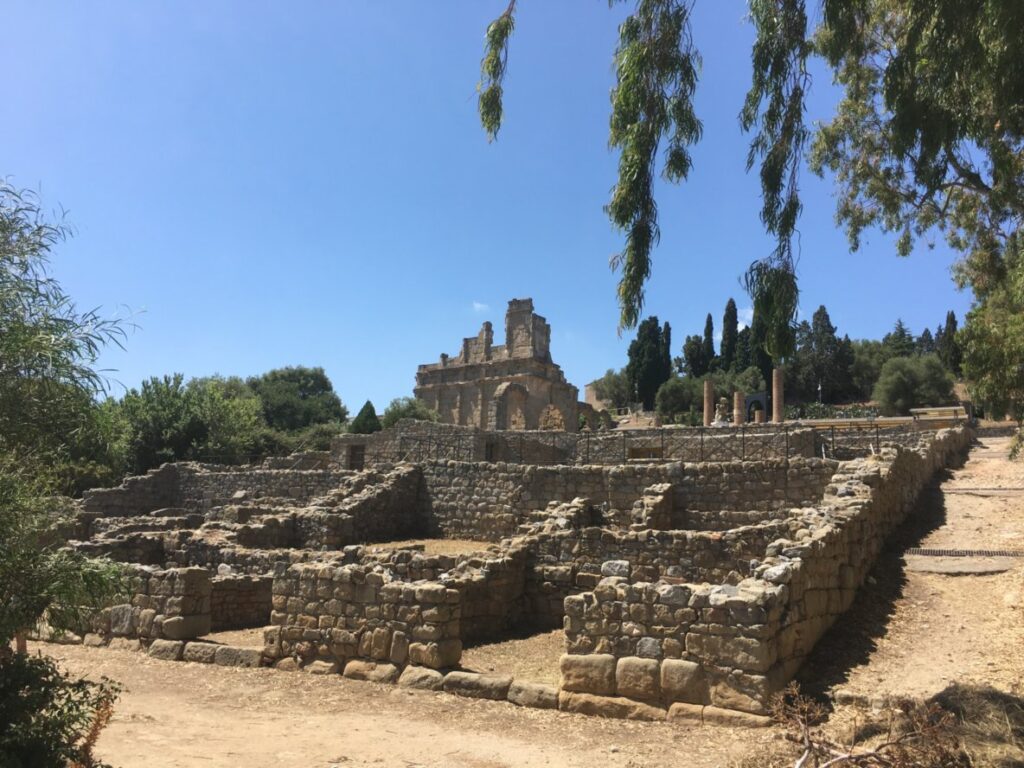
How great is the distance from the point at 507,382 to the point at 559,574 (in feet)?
142

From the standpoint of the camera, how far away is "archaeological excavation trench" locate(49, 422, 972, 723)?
7.35 meters

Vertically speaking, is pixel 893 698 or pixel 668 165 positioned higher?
pixel 668 165

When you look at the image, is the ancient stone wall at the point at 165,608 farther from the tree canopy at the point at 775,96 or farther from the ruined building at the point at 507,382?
the ruined building at the point at 507,382

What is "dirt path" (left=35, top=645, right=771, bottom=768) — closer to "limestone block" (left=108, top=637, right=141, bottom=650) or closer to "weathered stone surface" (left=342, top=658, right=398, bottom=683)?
"weathered stone surface" (left=342, top=658, right=398, bottom=683)

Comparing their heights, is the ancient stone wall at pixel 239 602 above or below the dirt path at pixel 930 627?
below

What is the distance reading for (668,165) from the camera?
334 inches

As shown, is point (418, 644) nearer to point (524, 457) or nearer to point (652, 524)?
point (652, 524)

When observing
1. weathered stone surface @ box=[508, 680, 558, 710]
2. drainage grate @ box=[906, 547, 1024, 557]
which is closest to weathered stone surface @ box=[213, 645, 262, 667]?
weathered stone surface @ box=[508, 680, 558, 710]

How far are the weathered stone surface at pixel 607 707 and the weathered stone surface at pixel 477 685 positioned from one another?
2.40 feet

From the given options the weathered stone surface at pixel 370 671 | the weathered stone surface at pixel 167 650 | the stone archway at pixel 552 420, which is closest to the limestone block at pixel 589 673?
the weathered stone surface at pixel 370 671

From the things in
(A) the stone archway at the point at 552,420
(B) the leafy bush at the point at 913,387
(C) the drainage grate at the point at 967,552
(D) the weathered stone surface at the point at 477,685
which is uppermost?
(B) the leafy bush at the point at 913,387

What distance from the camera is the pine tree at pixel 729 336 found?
75.3 m

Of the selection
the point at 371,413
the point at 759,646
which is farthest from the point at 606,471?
the point at 371,413

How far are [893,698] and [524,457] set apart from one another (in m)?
21.7
